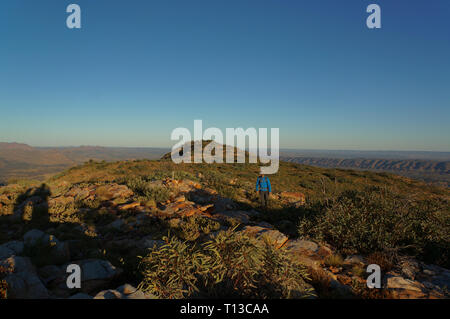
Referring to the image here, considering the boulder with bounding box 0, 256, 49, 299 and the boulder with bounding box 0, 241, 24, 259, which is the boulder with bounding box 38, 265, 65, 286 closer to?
the boulder with bounding box 0, 256, 49, 299

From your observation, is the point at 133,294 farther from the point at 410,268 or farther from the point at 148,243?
the point at 410,268

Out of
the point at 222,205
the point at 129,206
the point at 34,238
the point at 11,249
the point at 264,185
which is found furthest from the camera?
the point at 264,185

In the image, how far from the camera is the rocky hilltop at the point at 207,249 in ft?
11.4

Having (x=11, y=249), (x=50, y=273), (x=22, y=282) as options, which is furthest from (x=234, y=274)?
(x=11, y=249)

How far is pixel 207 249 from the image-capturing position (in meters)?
4.21

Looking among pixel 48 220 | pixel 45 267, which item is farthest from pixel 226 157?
pixel 45 267

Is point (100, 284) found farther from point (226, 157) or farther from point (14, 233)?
point (226, 157)

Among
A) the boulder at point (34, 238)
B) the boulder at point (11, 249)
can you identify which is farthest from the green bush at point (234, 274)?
the boulder at point (34, 238)

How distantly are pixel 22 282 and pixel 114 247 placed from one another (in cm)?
220

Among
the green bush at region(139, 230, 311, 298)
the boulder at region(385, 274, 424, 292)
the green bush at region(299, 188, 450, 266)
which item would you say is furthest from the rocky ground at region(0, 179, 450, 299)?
the green bush at region(299, 188, 450, 266)

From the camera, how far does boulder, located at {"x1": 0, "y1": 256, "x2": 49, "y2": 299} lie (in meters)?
3.11

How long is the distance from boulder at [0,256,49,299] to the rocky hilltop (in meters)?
0.01

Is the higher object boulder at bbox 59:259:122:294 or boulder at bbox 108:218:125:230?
boulder at bbox 59:259:122:294
